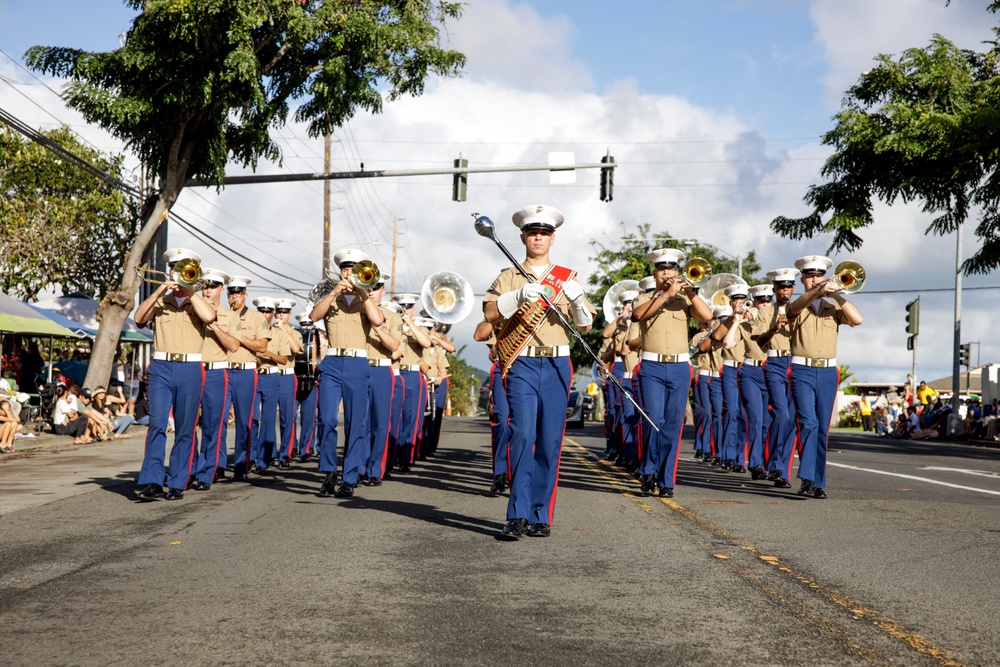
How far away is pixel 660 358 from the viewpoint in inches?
439

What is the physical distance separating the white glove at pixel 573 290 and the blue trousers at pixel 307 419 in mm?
8937

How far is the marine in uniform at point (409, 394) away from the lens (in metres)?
14.9

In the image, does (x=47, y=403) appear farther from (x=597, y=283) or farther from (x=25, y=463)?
(x=597, y=283)

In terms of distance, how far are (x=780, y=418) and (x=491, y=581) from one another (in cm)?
692

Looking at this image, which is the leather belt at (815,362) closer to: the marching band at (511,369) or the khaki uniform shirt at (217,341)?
the marching band at (511,369)

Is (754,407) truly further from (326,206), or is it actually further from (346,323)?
(326,206)

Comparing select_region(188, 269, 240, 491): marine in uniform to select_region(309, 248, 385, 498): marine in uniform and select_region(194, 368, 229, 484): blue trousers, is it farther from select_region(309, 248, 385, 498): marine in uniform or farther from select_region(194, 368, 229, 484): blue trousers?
select_region(309, 248, 385, 498): marine in uniform

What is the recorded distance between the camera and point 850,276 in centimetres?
1084

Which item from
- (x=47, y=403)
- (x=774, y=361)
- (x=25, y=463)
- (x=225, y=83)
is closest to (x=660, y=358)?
(x=774, y=361)

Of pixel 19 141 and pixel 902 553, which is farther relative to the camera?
pixel 19 141

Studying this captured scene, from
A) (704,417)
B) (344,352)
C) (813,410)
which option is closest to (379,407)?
(344,352)

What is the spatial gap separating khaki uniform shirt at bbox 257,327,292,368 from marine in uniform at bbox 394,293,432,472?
5.05ft

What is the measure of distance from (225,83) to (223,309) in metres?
11.1

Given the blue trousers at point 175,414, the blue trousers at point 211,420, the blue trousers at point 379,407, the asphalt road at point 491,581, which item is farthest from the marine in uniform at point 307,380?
the asphalt road at point 491,581
